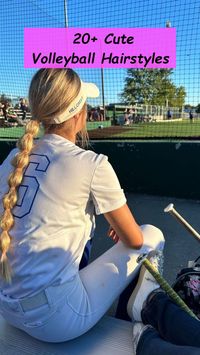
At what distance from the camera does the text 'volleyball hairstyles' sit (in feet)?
5.16

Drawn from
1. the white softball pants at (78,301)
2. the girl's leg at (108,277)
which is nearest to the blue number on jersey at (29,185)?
the white softball pants at (78,301)

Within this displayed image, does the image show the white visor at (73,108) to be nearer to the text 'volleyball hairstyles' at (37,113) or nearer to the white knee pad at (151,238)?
the text 'volleyball hairstyles' at (37,113)

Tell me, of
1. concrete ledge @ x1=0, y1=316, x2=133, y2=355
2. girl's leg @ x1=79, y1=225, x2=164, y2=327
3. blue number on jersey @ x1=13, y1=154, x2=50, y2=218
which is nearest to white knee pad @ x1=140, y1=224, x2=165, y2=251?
girl's leg @ x1=79, y1=225, x2=164, y2=327

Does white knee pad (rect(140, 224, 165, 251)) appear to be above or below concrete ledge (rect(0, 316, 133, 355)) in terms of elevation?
above

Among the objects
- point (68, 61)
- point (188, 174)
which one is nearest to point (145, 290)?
point (188, 174)

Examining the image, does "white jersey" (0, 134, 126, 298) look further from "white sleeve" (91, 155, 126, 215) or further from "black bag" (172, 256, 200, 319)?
"black bag" (172, 256, 200, 319)

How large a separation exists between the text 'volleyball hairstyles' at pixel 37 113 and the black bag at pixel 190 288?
34.4 inches

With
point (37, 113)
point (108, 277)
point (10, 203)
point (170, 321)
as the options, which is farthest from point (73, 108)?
point (170, 321)

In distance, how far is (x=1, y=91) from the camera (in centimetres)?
743

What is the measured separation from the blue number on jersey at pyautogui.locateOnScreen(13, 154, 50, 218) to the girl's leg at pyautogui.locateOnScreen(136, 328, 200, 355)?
70 cm

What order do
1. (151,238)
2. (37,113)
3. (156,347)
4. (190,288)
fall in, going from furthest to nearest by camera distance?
(151,238) < (190,288) < (37,113) < (156,347)

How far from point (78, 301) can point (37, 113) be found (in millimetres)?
824

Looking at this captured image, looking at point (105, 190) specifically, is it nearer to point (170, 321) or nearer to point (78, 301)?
point (78, 301)

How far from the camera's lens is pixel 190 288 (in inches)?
75.4
